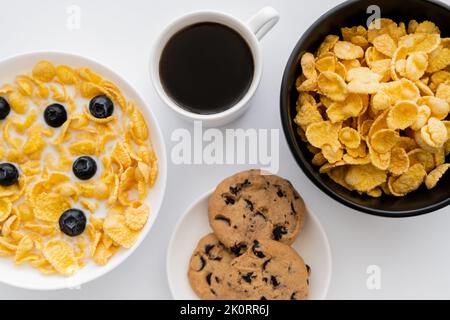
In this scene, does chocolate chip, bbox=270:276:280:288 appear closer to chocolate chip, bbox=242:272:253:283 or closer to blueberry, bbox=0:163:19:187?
chocolate chip, bbox=242:272:253:283

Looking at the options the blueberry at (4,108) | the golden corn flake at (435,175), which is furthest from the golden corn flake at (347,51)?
the blueberry at (4,108)

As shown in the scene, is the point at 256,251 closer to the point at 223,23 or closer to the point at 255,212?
the point at 255,212

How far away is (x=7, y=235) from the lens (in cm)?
98

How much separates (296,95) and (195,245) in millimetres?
330

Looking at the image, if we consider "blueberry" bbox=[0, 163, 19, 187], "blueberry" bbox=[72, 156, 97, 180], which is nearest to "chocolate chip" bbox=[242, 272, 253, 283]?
"blueberry" bbox=[72, 156, 97, 180]

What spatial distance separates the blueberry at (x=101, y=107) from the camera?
958 millimetres

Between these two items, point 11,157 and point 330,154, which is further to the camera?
point 11,157

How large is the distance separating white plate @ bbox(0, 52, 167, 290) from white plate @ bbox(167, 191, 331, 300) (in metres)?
0.08

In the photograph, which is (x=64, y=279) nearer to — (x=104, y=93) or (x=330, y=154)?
(x=104, y=93)

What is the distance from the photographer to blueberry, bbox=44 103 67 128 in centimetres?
96

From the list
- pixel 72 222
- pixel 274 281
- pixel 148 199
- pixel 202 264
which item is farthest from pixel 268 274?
pixel 72 222
